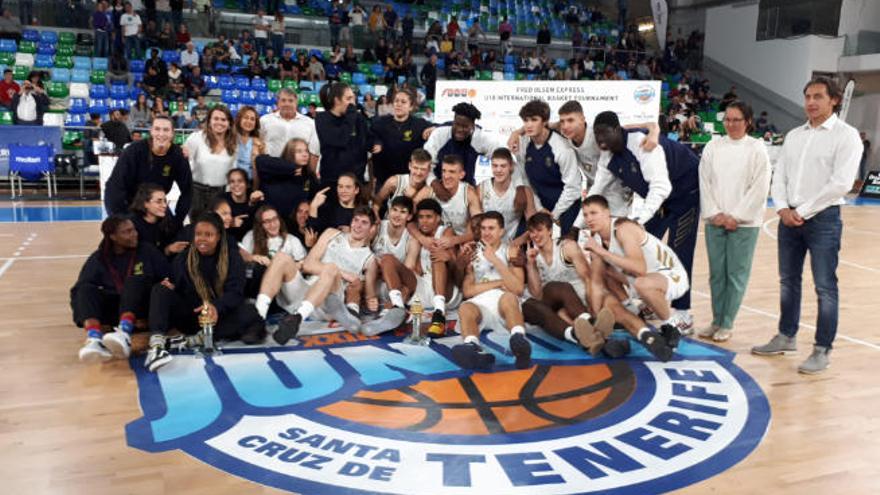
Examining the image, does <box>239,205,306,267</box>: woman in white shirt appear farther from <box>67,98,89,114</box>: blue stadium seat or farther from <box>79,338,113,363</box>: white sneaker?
<box>67,98,89,114</box>: blue stadium seat

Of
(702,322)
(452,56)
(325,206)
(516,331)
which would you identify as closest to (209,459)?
(516,331)

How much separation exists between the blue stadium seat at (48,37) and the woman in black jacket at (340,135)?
1276 cm

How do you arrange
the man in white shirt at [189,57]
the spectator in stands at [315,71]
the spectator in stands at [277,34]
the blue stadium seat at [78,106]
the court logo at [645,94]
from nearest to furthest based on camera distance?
1. the court logo at [645,94]
2. the blue stadium seat at [78,106]
3. the man in white shirt at [189,57]
4. the spectator in stands at [315,71]
5. the spectator in stands at [277,34]

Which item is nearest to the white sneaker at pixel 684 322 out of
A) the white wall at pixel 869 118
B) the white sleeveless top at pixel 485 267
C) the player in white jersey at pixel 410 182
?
the white sleeveless top at pixel 485 267

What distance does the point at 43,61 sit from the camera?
14.5 m

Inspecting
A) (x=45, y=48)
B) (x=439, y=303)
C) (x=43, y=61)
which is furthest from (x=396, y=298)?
(x=45, y=48)

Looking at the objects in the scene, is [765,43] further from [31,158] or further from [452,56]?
[31,158]

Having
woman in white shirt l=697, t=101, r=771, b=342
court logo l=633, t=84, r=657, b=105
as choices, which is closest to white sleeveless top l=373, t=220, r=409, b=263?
woman in white shirt l=697, t=101, r=771, b=342

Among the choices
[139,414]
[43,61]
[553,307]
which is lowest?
[139,414]

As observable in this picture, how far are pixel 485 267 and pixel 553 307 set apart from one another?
1.89 feet

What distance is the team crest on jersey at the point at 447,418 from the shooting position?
290 centimetres

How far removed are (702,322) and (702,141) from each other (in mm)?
13119

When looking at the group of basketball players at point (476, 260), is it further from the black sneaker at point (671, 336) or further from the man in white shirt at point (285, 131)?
the man in white shirt at point (285, 131)

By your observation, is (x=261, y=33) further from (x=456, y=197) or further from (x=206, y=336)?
(x=206, y=336)
